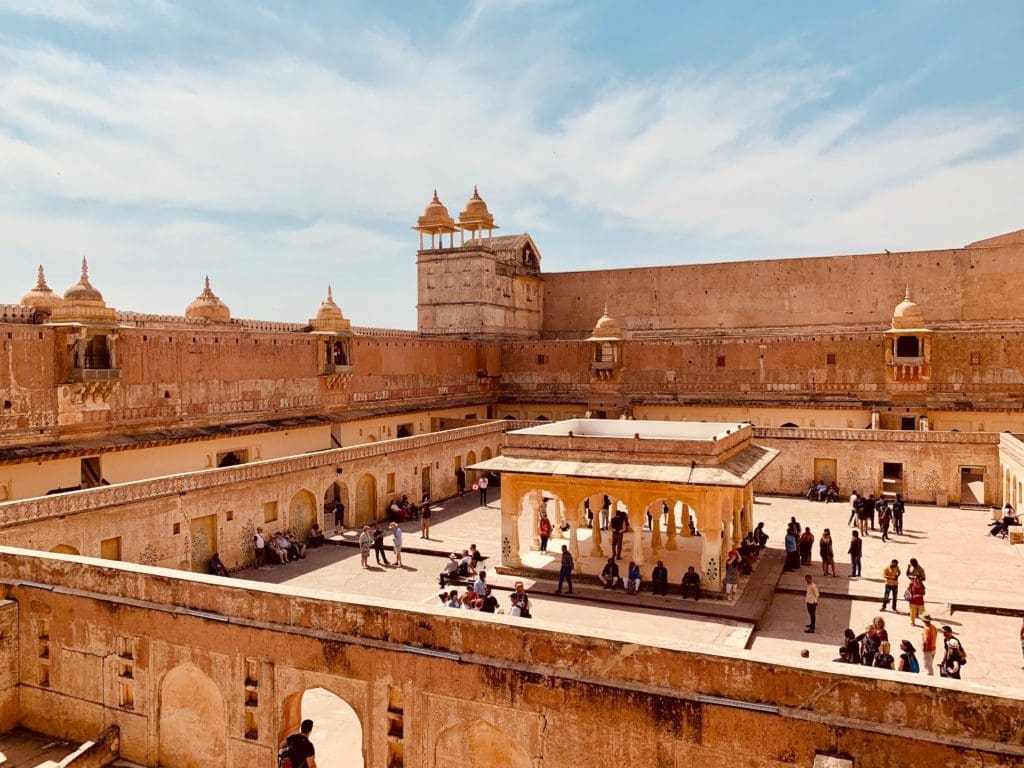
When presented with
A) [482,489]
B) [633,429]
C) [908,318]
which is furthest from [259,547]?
[908,318]

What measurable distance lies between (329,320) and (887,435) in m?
21.8

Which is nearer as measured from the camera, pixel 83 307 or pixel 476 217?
pixel 83 307

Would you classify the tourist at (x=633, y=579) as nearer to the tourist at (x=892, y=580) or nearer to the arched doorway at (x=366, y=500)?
the tourist at (x=892, y=580)

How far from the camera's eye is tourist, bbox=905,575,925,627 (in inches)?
571

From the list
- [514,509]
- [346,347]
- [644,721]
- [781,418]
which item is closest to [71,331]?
[346,347]

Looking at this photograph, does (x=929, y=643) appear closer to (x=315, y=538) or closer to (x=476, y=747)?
(x=476, y=747)

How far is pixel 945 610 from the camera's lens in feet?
51.3

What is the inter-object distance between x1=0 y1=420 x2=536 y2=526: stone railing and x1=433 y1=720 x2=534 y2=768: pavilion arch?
32.7 ft

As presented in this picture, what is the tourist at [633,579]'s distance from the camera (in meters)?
16.6

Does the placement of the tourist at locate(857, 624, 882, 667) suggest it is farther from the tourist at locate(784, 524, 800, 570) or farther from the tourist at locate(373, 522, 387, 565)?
the tourist at locate(373, 522, 387, 565)

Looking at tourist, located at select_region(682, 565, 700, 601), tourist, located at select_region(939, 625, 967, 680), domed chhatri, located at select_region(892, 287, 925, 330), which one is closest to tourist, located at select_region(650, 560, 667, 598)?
tourist, located at select_region(682, 565, 700, 601)

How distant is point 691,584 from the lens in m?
16.4

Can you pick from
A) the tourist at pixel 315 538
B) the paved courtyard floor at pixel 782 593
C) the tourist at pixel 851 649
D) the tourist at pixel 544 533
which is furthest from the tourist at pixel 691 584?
the tourist at pixel 315 538

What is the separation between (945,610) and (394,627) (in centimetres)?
1235
